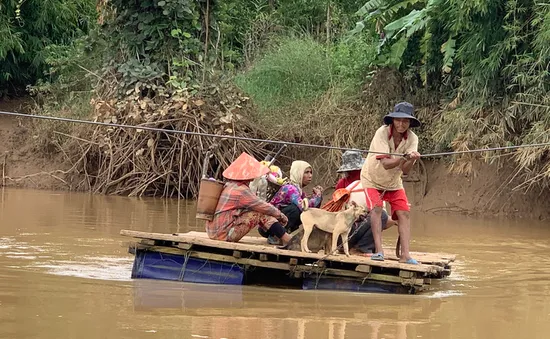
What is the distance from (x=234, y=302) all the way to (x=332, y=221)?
4.13 feet

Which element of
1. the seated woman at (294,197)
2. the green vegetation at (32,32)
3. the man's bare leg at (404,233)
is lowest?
the man's bare leg at (404,233)

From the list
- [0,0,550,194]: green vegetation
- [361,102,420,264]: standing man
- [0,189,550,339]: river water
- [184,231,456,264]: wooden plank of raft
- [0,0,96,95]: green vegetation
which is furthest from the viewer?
[0,0,96,95]: green vegetation

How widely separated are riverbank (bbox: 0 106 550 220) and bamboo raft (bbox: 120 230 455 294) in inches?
273

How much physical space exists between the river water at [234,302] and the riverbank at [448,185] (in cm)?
362

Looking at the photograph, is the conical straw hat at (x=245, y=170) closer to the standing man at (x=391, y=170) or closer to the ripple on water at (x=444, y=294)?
the standing man at (x=391, y=170)

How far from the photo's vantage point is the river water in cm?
665

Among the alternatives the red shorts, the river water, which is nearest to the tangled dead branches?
the river water

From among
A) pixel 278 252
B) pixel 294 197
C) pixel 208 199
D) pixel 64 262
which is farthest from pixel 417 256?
pixel 64 262

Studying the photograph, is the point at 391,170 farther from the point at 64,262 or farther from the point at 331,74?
the point at 331,74

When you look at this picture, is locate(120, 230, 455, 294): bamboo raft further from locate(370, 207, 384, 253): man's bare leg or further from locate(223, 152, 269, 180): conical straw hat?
locate(223, 152, 269, 180): conical straw hat

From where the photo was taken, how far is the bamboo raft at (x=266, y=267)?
8102 mm

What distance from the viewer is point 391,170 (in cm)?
838

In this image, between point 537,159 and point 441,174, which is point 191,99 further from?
point 537,159

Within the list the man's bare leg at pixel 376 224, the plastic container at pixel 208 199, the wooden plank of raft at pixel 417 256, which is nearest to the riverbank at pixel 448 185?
the wooden plank of raft at pixel 417 256
